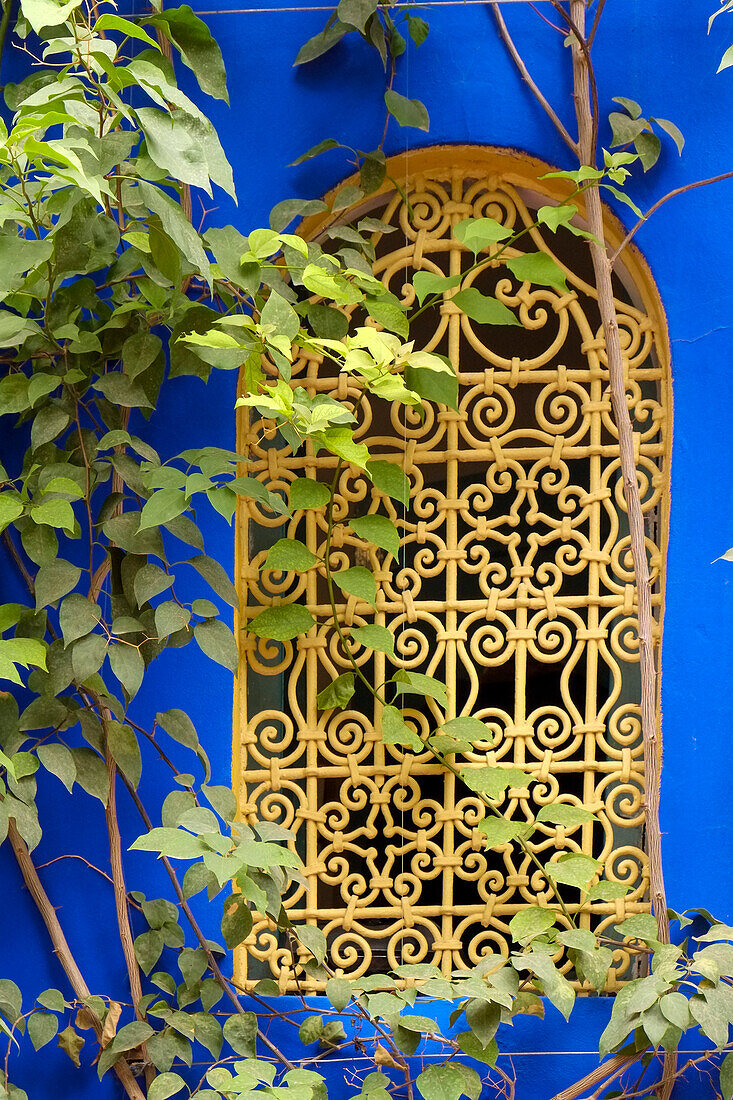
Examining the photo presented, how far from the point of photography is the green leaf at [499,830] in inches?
62.0

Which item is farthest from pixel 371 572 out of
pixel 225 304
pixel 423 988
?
pixel 423 988

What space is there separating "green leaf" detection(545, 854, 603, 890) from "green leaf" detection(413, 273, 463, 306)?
0.85 meters

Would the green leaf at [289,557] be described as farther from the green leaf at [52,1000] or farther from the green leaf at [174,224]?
the green leaf at [52,1000]

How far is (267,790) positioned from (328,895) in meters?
0.20

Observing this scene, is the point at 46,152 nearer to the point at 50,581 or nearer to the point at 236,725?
the point at 50,581

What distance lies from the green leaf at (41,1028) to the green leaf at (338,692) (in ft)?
1.95

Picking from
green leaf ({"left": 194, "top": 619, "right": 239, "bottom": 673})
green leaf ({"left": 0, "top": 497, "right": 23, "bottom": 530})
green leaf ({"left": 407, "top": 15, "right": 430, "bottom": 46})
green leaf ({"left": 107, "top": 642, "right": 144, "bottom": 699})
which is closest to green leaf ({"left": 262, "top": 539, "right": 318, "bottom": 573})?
green leaf ({"left": 194, "top": 619, "right": 239, "bottom": 673})

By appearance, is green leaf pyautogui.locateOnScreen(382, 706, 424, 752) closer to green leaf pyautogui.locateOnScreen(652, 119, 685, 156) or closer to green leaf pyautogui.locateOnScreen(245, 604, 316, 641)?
green leaf pyautogui.locateOnScreen(245, 604, 316, 641)

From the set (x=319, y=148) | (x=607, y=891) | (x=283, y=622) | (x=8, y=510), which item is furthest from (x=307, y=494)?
(x=607, y=891)

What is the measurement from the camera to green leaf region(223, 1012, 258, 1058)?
5.02 ft

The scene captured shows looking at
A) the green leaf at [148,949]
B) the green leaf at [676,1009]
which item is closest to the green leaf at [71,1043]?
the green leaf at [148,949]

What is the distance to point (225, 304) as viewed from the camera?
1.63m

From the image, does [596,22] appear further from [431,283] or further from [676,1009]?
[676,1009]

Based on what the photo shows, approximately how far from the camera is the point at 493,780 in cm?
160
